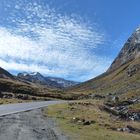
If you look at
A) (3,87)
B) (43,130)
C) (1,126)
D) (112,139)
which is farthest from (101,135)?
(3,87)

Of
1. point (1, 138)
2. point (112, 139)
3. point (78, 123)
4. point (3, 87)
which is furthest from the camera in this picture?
point (3, 87)

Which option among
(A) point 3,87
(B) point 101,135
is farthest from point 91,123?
(A) point 3,87

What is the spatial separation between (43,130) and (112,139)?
4972 mm

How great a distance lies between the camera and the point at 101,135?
28688 mm

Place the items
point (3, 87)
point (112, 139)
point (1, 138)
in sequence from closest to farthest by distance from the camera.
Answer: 1. point (1, 138)
2. point (112, 139)
3. point (3, 87)

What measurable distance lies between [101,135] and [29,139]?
285 inches

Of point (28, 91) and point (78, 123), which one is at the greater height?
point (28, 91)

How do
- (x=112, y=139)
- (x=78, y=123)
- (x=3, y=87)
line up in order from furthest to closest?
(x=3, y=87)
(x=78, y=123)
(x=112, y=139)

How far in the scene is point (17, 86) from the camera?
15525 centimetres

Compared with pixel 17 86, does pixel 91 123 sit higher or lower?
lower

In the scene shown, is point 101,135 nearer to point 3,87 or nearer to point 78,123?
point 78,123

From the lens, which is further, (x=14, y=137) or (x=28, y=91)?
(x=28, y=91)

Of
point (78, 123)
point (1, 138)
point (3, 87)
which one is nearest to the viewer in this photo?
point (1, 138)

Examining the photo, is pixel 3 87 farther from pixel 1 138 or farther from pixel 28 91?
pixel 1 138
